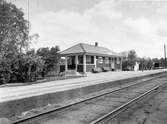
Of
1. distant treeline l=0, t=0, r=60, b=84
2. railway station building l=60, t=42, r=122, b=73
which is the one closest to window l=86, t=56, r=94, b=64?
railway station building l=60, t=42, r=122, b=73

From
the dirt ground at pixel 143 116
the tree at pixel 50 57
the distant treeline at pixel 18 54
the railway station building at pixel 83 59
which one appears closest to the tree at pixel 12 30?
the distant treeline at pixel 18 54

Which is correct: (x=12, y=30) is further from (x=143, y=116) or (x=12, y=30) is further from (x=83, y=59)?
(x=143, y=116)

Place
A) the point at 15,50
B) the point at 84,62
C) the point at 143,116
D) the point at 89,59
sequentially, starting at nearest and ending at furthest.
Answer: the point at 143,116, the point at 15,50, the point at 84,62, the point at 89,59

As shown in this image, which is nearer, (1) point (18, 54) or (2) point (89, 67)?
(1) point (18, 54)

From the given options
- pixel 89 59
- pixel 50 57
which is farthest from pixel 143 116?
pixel 89 59

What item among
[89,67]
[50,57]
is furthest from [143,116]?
[89,67]

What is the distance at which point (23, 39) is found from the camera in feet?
62.4

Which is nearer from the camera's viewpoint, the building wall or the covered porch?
the covered porch

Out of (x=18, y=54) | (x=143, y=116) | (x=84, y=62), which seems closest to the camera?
(x=143, y=116)

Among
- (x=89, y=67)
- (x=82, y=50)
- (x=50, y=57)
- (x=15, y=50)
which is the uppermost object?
(x=82, y=50)

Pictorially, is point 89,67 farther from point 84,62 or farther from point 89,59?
point 84,62

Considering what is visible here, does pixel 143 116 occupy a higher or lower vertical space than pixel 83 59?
lower

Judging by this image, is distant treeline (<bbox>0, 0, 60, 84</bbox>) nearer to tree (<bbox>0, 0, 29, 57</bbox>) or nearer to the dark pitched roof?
tree (<bbox>0, 0, 29, 57</bbox>)

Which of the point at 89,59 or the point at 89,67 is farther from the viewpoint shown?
the point at 89,59
